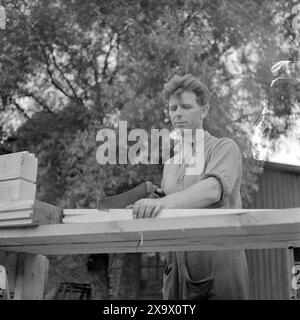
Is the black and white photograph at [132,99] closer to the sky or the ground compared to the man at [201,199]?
closer to the sky

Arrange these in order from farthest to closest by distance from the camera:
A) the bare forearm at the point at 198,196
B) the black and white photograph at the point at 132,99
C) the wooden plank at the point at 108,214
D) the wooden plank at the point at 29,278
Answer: the black and white photograph at the point at 132,99 → the wooden plank at the point at 29,278 → the bare forearm at the point at 198,196 → the wooden plank at the point at 108,214

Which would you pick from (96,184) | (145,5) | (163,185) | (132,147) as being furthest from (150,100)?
(163,185)

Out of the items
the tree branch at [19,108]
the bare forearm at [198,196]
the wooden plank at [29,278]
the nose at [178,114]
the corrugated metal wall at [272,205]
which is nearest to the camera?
the bare forearm at [198,196]

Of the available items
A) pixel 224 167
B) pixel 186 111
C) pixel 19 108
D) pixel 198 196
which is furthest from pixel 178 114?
pixel 19 108

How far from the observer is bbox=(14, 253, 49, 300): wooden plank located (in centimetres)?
189

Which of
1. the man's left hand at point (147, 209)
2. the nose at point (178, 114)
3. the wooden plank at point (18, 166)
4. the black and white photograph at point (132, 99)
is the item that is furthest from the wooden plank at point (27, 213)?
the black and white photograph at point (132, 99)

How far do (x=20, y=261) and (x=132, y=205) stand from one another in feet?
1.84

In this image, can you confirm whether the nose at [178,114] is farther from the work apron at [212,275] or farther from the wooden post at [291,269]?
the wooden post at [291,269]

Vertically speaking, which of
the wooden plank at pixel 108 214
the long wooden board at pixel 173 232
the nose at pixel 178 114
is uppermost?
the nose at pixel 178 114

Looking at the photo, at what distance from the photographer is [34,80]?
10.2m

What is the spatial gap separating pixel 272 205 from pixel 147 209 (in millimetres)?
9901

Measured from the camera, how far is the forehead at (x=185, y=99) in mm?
2021

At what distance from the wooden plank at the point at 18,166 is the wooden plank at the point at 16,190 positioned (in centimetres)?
2

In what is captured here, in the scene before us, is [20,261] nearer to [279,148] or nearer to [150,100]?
[150,100]
